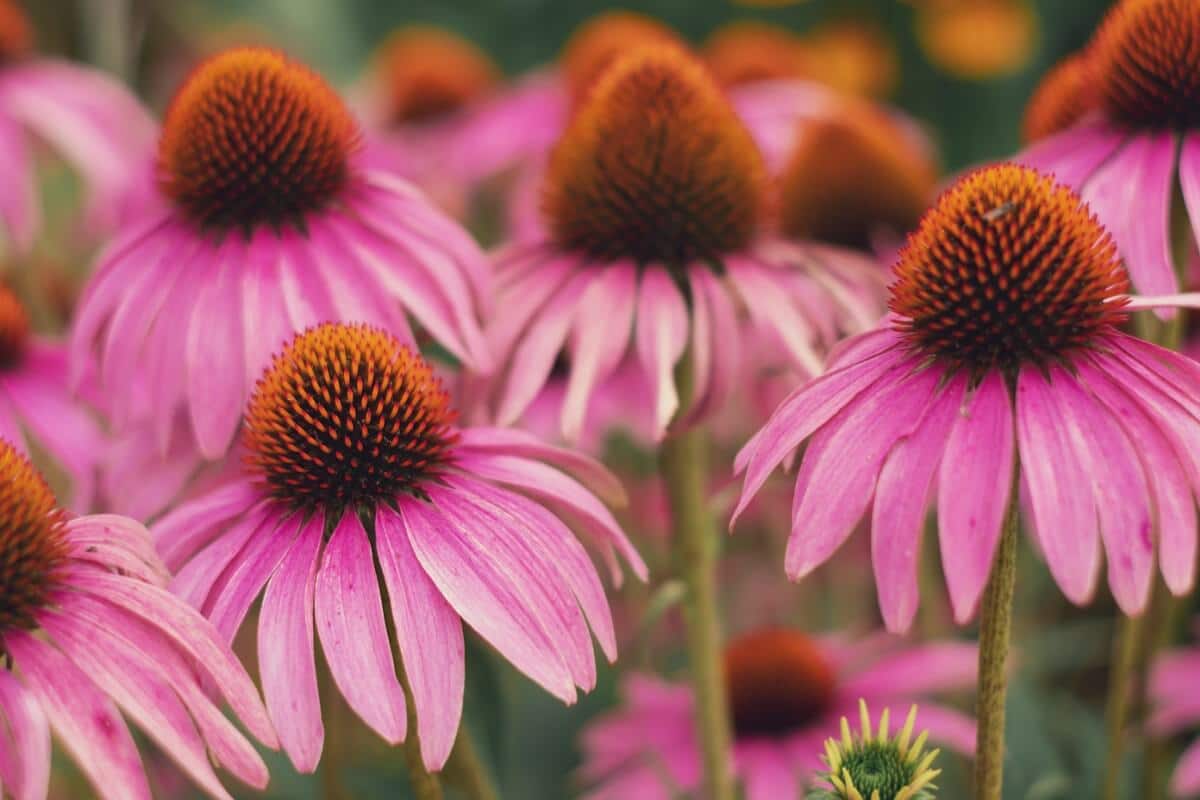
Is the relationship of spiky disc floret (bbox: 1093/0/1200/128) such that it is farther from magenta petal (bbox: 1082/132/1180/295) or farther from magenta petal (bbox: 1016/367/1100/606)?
magenta petal (bbox: 1016/367/1100/606)

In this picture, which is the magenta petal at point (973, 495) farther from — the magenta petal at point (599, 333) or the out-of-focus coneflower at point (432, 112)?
the out-of-focus coneflower at point (432, 112)

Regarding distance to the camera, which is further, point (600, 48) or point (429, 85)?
point (429, 85)

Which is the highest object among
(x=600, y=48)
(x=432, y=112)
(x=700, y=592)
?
(x=432, y=112)

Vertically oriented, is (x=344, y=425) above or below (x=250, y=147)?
below

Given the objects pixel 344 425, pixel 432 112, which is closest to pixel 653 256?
pixel 344 425

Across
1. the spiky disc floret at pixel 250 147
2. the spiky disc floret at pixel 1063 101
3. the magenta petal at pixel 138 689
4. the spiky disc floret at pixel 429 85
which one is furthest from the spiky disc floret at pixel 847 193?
the spiky disc floret at pixel 429 85

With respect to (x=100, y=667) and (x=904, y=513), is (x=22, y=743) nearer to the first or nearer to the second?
(x=100, y=667)
